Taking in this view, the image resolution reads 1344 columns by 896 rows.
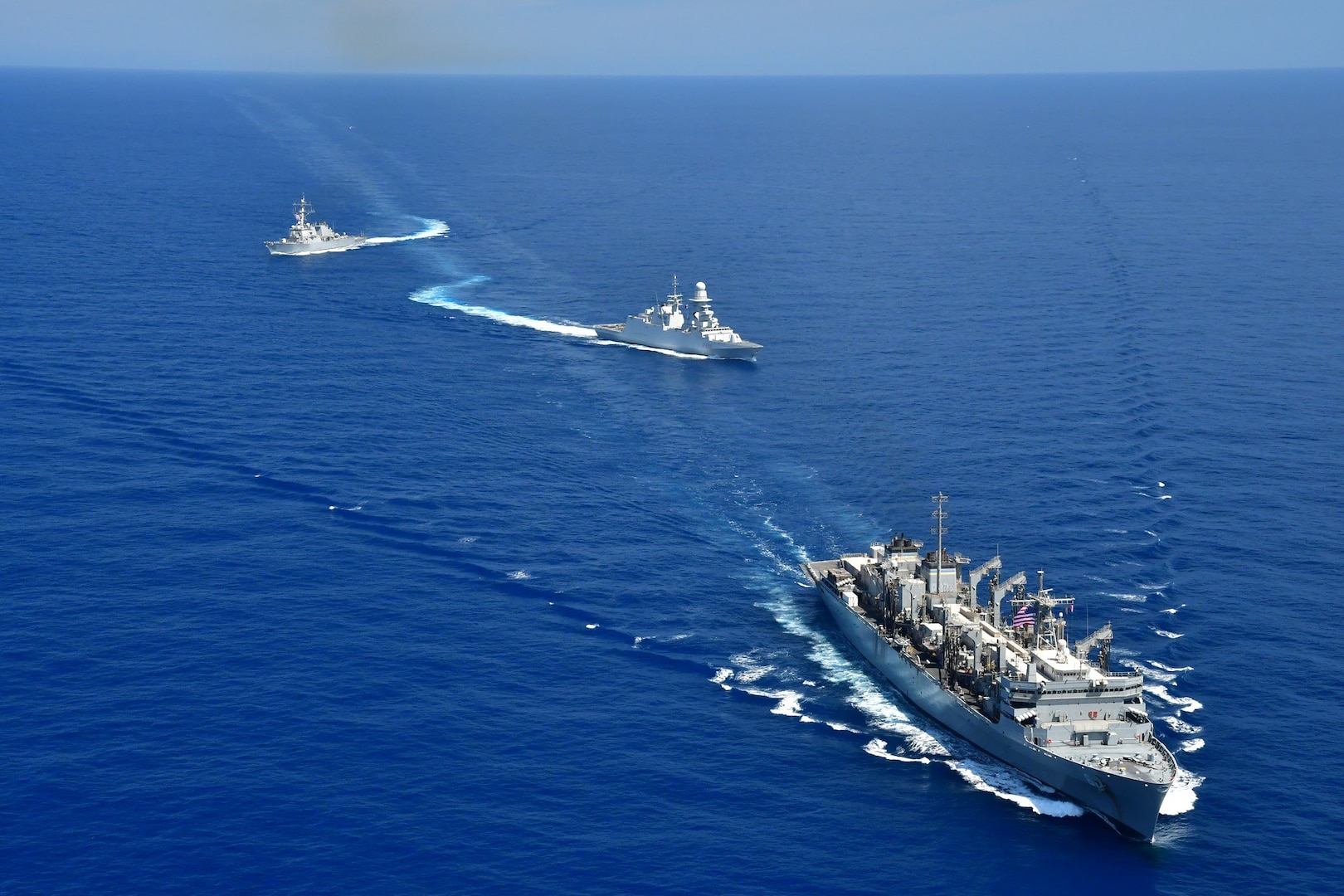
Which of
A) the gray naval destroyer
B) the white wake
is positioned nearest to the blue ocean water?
the white wake

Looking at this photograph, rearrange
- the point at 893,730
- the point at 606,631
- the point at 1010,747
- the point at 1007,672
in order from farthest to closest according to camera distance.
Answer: the point at 606,631
the point at 893,730
the point at 1007,672
the point at 1010,747

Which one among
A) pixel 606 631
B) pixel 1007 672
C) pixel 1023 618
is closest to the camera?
pixel 1007 672

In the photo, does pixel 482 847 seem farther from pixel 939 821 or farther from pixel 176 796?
pixel 939 821

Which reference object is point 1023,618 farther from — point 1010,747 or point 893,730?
point 893,730

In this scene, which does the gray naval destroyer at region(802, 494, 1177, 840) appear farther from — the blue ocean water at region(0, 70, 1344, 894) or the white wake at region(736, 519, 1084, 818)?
the blue ocean water at region(0, 70, 1344, 894)

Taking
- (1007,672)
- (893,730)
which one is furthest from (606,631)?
(1007,672)
